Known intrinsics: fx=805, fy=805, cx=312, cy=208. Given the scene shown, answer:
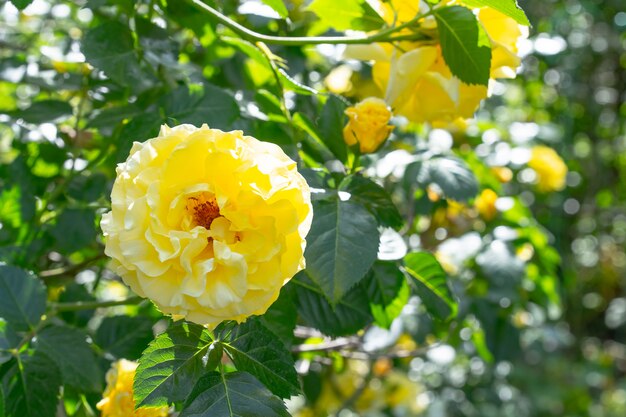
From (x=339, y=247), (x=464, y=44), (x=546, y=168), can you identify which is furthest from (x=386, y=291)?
(x=546, y=168)

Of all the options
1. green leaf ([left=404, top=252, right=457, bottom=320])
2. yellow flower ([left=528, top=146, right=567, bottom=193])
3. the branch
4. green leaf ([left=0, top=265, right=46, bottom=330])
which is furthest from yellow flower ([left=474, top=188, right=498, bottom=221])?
green leaf ([left=0, top=265, right=46, bottom=330])

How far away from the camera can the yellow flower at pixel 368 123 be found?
93 cm

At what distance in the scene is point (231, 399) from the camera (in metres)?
0.69

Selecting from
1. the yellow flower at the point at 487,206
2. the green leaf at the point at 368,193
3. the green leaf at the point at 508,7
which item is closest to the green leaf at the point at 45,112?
the green leaf at the point at 368,193

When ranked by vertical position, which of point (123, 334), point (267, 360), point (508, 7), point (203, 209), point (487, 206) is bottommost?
point (487, 206)

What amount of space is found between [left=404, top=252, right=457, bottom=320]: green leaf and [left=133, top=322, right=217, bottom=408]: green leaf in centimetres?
37

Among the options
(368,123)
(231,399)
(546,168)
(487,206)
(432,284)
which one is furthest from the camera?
(546,168)

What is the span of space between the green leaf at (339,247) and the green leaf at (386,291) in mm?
166

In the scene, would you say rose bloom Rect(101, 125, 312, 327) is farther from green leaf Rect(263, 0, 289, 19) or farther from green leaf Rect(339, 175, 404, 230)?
green leaf Rect(263, 0, 289, 19)

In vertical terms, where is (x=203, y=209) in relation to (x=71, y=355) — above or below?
above

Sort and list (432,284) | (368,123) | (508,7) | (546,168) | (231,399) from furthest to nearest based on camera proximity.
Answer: (546,168) < (432,284) < (368,123) < (508,7) < (231,399)

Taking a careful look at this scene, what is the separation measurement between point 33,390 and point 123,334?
0.20m

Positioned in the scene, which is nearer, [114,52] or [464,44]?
[464,44]

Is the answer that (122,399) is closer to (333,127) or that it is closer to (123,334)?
(123,334)
